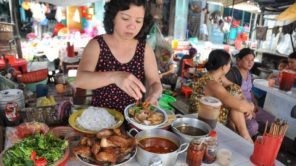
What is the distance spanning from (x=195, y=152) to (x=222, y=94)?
4.16ft

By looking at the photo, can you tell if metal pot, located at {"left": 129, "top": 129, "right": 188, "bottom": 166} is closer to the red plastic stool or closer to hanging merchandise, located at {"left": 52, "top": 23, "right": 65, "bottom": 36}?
the red plastic stool

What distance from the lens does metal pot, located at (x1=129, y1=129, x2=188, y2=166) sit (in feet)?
3.89

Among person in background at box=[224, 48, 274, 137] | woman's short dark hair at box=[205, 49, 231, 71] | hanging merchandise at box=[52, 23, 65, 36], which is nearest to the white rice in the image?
woman's short dark hair at box=[205, 49, 231, 71]

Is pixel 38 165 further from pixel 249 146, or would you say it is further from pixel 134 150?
pixel 249 146

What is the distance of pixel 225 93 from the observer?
7.86 ft

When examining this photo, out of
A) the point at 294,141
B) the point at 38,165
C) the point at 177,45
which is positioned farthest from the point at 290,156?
the point at 177,45

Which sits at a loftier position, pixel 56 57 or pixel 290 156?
pixel 56 57

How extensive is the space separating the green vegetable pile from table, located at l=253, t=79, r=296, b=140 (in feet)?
12.6

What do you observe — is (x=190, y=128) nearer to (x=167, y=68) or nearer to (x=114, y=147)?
(x=114, y=147)

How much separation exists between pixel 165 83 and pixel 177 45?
275 cm

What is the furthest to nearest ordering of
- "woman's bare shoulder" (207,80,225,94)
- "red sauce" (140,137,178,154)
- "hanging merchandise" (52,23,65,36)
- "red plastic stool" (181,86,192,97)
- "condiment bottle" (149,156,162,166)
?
"hanging merchandise" (52,23,65,36), "red plastic stool" (181,86,192,97), "woman's bare shoulder" (207,80,225,94), "red sauce" (140,137,178,154), "condiment bottle" (149,156,162,166)

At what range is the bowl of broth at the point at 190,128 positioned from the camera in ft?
4.83

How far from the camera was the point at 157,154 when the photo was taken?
1.17 m

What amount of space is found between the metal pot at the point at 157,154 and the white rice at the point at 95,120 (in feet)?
0.64
